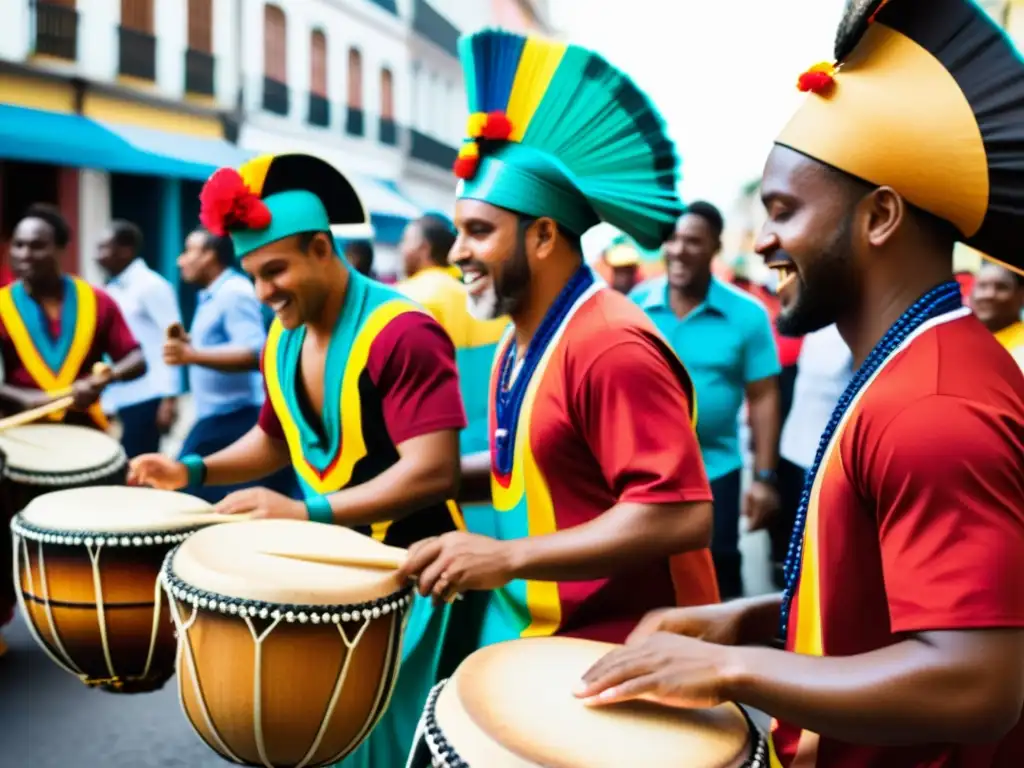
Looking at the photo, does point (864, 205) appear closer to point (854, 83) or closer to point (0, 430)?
point (854, 83)

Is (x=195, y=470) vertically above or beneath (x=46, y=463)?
above

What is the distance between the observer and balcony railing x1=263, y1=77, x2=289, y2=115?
1672 centimetres

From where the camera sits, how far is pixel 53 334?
518 centimetres

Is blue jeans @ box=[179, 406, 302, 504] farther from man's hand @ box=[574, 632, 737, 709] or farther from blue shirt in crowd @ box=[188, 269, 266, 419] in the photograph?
man's hand @ box=[574, 632, 737, 709]

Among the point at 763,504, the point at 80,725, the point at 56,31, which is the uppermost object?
the point at 56,31

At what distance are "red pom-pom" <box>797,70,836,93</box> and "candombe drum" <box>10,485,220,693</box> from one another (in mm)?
1688

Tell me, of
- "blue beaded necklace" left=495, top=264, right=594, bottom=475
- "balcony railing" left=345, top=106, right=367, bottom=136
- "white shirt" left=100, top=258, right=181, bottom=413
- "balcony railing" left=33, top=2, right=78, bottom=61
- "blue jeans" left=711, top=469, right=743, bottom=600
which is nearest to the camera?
"blue beaded necklace" left=495, top=264, right=594, bottom=475

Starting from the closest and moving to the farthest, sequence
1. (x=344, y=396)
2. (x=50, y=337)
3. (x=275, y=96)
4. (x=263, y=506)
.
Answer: (x=263, y=506)
(x=344, y=396)
(x=50, y=337)
(x=275, y=96)

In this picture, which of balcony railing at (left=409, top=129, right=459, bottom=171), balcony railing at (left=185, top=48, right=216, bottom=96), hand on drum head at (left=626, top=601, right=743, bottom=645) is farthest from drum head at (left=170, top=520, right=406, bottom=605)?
balcony railing at (left=409, top=129, right=459, bottom=171)

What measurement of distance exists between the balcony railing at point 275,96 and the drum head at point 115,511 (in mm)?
14948

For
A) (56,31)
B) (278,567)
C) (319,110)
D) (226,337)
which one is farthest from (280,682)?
(319,110)

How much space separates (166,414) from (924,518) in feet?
20.5

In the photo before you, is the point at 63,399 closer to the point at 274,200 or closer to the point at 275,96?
the point at 274,200

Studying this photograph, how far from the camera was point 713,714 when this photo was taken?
4.79ft
